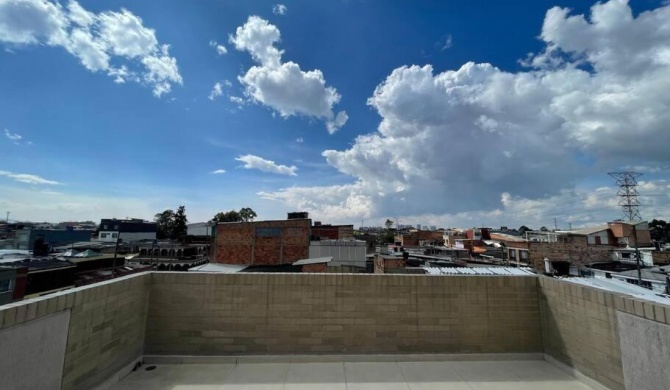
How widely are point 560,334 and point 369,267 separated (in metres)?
17.8

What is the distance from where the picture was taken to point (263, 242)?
2745 cm

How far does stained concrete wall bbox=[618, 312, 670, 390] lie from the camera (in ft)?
11.5

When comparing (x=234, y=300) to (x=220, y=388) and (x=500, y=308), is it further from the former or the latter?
(x=500, y=308)

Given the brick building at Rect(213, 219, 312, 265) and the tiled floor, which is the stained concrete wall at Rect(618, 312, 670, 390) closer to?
the tiled floor

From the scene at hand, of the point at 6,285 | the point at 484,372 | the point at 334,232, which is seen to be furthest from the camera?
the point at 334,232

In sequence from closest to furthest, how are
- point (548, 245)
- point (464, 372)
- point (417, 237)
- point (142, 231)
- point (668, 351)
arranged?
1. point (668, 351)
2. point (464, 372)
3. point (548, 245)
4. point (417, 237)
5. point (142, 231)

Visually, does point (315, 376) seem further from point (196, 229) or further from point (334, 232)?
point (196, 229)

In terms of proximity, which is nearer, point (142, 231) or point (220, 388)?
point (220, 388)

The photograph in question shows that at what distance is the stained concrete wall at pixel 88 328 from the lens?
331 cm

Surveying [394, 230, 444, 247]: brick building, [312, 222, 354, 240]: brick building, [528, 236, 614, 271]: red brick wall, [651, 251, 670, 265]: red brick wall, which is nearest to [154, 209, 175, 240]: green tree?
[312, 222, 354, 240]: brick building

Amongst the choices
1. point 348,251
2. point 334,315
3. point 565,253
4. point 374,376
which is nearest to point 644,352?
point 374,376

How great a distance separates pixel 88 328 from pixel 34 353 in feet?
2.63

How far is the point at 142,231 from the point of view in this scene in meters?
62.4

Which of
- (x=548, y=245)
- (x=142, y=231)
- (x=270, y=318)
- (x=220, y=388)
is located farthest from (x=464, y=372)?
(x=142, y=231)
